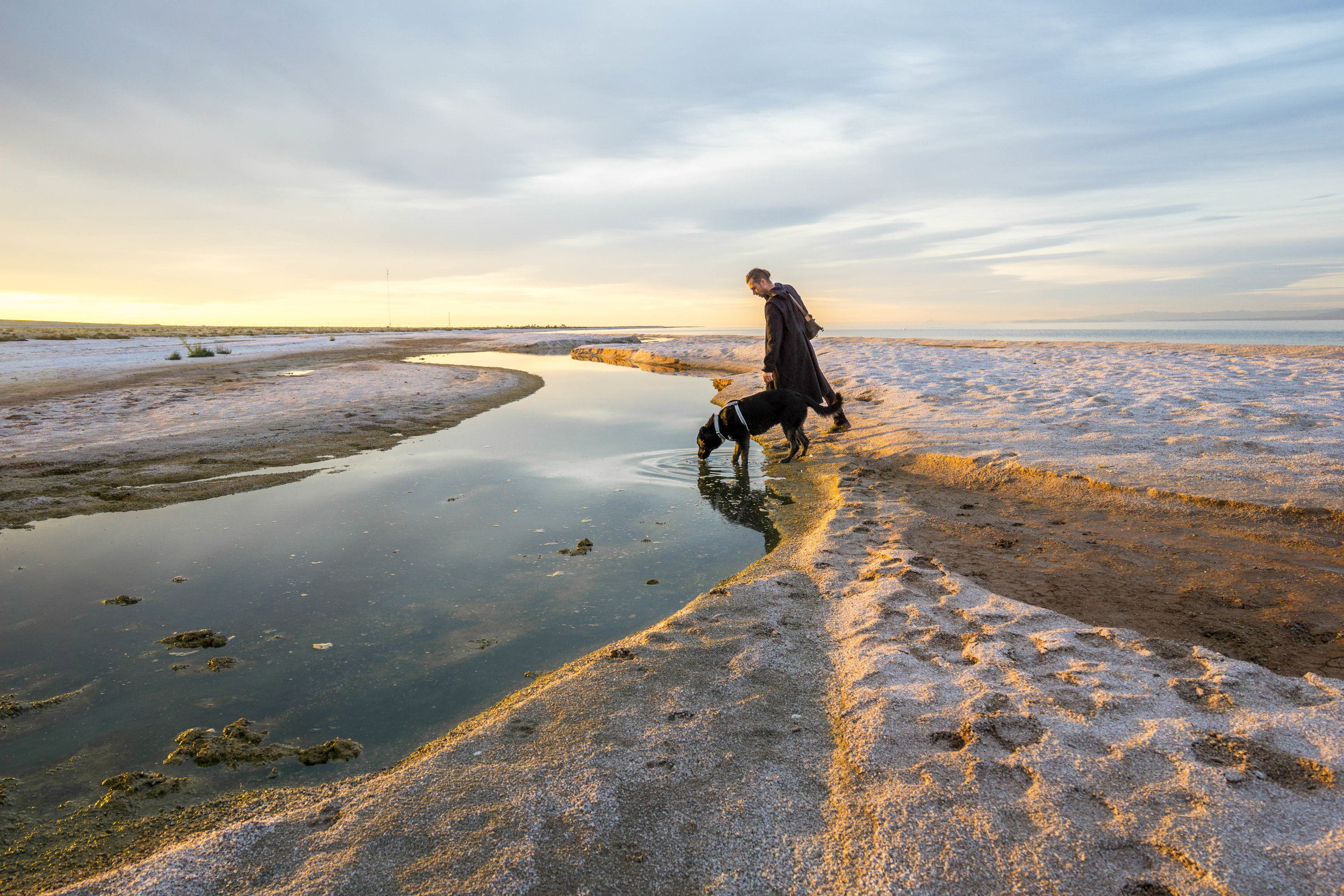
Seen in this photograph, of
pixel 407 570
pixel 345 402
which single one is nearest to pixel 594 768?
pixel 407 570

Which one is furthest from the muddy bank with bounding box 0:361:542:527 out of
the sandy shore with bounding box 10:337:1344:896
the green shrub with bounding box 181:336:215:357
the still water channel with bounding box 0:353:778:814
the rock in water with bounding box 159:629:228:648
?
the green shrub with bounding box 181:336:215:357

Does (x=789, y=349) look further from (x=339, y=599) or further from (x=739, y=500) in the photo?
(x=339, y=599)

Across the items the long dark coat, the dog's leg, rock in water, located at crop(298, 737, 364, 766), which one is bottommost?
rock in water, located at crop(298, 737, 364, 766)

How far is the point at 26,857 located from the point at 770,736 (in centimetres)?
258

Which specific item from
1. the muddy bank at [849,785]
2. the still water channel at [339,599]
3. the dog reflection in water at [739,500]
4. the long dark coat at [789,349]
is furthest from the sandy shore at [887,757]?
the long dark coat at [789,349]

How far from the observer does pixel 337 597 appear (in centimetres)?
405

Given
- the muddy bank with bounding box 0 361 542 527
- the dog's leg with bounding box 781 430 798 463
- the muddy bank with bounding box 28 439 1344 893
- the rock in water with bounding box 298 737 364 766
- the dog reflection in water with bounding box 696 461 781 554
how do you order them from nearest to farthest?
1. the muddy bank with bounding box 28 439 1344 893
2. the rock in water with bounding box 298 737 364 766
3. the dog reflection in water with bounding box 696 461 781 554
4. the muddy bank with bounding box 0 361 542 527
5. the dog's leg with bounding box 781 430 798 463

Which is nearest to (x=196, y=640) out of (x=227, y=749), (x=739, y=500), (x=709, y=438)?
(x=227, y=749)

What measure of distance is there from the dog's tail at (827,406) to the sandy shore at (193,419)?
6.10 meters

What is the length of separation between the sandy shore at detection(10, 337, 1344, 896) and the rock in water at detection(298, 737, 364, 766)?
24 cm

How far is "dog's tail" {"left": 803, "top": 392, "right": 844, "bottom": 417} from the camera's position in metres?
8.15

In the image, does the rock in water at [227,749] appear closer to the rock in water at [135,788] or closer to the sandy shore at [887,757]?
the rock in water at [135,788]

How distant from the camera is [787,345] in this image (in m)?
8.52

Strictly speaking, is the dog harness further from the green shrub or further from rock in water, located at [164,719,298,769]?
the green shrub
